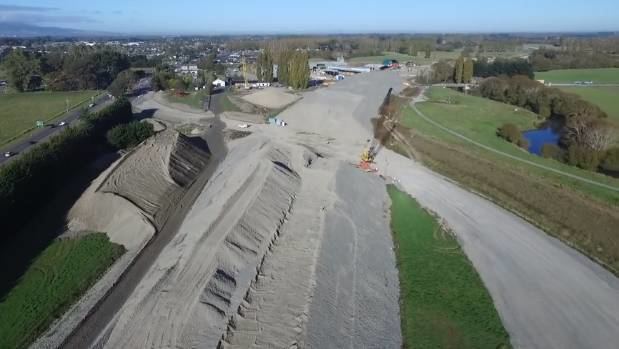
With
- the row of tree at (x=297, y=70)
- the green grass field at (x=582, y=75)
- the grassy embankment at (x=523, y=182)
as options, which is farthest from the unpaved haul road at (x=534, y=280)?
the green grass field at (x=582, y=75)

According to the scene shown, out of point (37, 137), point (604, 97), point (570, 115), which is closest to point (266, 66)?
point (37, 137)

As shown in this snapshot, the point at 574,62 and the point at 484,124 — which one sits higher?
the point at 574,62

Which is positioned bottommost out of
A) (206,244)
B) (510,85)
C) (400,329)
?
(400,329)

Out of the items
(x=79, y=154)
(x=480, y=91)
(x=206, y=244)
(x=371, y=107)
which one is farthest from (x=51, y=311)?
(x=480, y=91)

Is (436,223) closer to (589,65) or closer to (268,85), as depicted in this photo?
(268,85)

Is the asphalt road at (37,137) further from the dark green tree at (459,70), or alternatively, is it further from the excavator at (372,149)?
the dark green tree at (459,70)

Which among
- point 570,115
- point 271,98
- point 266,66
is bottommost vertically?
point 570,115

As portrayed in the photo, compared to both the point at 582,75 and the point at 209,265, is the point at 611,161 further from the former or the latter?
the point at 582,75

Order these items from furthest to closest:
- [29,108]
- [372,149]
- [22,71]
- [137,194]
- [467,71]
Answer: [467,71] < [22,71] < [29,108] < [372,149] < [137,194]
